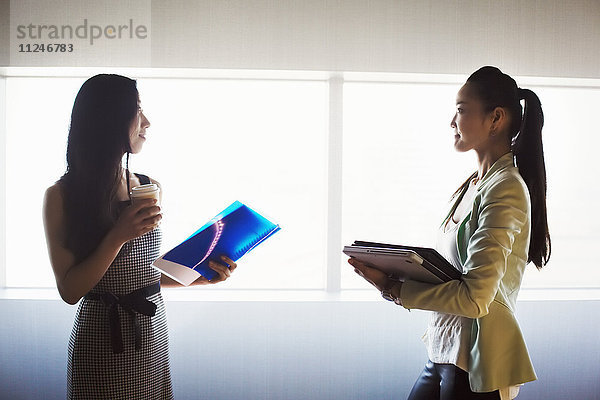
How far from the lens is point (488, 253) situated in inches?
48.0

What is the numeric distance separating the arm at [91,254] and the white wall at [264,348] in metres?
0.96

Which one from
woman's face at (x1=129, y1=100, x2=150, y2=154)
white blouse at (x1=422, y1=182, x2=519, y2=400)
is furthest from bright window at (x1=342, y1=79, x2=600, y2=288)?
woman's face at (x1=129, y1=100, x2=150, y2=154)

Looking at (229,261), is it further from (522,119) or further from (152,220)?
(522,119)

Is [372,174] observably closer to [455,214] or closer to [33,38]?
[455,214]

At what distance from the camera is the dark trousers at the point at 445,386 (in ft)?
4.45

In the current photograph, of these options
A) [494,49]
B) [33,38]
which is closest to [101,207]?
[33,38]

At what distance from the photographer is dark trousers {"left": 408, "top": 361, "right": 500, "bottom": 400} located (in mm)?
1357

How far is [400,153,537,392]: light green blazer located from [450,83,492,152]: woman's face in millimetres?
87

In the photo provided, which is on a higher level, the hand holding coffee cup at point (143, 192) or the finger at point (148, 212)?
the hand holding coffee cup at point (143, 192)

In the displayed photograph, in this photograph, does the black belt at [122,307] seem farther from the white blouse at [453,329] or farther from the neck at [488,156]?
the neck at [488,156]

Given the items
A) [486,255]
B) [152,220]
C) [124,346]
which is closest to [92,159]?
[152,220]

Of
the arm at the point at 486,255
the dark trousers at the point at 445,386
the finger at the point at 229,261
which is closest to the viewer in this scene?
the arm at the point at 486,255

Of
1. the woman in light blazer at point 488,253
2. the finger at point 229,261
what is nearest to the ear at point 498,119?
the woman in light blazer at point 488,253

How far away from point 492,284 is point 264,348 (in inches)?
54.3
